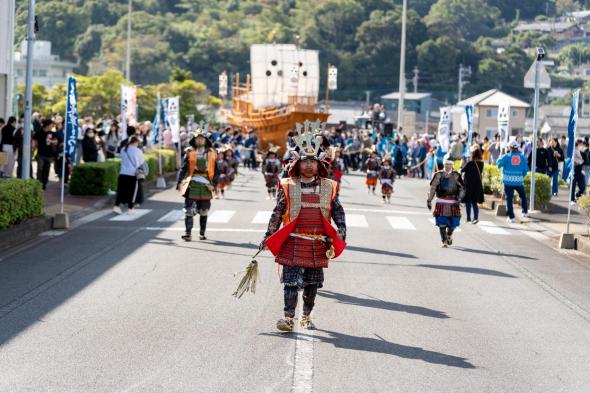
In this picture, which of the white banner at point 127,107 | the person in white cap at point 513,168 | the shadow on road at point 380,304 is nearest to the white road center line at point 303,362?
the shadow on road at point 380,304

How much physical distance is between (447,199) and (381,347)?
29.6 feet

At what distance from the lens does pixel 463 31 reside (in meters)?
169

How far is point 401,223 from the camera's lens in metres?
22.0

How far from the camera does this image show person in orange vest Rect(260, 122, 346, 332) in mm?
9672

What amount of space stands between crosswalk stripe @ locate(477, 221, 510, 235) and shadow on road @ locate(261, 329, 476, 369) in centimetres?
1179

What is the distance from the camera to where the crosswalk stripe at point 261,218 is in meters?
21.1

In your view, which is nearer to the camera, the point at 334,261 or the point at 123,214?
the point at 334,261

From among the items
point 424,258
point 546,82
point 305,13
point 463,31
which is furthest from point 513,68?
point 424,258

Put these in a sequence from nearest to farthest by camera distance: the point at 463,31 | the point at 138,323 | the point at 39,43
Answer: the point at 138,323
the point at 39,43
the point at 463,31

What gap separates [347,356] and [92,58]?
Answer: 4691 inches

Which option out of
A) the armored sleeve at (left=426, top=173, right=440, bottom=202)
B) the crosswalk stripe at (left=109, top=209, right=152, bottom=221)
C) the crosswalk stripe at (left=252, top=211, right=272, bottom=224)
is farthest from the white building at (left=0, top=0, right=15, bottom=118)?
the armored sleeve at (left=426, top=173, right=440, bottom=202)

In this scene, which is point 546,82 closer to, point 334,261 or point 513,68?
point 334,261

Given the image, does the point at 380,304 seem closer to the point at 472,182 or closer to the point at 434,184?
the point at 434,184

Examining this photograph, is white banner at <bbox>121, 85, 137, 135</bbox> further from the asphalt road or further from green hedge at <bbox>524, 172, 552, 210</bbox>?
the asphalt road
